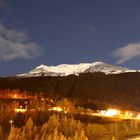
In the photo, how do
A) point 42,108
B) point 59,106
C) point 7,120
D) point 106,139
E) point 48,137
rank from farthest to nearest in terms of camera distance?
point 59,106
point 42,108
point 7,120
point 106,139
point 48,137

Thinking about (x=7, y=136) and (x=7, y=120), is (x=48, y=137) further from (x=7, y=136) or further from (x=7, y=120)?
(x=7, y=120)

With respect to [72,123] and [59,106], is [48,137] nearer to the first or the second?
[72,123]

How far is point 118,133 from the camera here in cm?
11462

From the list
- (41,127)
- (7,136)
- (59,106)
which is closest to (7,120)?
(41,127)

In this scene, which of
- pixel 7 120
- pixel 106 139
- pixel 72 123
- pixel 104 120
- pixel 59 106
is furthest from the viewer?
pixel 59 106

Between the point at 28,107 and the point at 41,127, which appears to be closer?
the point at 41,127

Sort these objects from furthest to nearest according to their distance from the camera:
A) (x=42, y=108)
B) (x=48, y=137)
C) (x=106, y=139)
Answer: (x=42, y=108) < (x=106, y=139) < (x=48, y=137)

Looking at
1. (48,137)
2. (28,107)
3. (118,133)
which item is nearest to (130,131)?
(118,133)

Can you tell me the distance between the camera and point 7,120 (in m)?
123

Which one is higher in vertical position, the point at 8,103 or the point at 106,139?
the point at 8,103

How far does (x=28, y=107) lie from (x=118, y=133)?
41.6 metres

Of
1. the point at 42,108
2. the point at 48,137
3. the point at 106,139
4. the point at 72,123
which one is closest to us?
the point at 48,137

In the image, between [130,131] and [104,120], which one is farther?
[104,120]

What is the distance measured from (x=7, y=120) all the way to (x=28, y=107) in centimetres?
2506
